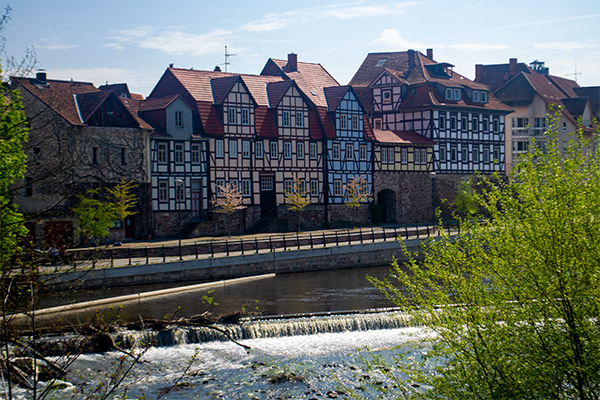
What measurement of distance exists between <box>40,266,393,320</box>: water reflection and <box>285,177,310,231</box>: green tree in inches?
496

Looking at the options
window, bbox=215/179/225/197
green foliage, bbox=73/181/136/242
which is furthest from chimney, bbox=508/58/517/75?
green foliage, bbox=73/181/136/242

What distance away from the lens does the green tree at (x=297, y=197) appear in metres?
51.1

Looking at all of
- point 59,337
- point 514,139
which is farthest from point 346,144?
point 59,337

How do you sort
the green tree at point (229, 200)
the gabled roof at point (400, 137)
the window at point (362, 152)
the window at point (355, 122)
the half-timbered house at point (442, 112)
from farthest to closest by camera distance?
the half-timbered house at point (442, 112), the gabled roof at point (400, 137), the window at point (362, 152), the window at point (355, 122), the green tree at point (229, 200)

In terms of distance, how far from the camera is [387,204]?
61.2 m

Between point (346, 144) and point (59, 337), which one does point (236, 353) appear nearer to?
point (59, 337)

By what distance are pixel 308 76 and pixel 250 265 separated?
994 inches

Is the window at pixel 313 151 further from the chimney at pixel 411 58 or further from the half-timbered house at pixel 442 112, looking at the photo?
the chimney at pixel 411 58

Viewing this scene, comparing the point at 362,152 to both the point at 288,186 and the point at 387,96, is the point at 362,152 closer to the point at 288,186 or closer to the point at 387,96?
the point at 288,186

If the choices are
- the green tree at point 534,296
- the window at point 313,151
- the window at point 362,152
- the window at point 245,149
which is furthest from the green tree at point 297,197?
the green tree at point 534,296

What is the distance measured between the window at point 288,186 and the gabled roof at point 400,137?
900 centimetres

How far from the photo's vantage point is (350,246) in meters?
43.7

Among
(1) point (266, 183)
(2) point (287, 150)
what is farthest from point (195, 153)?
(2) point (287, 150)

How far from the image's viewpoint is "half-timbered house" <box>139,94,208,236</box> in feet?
153
